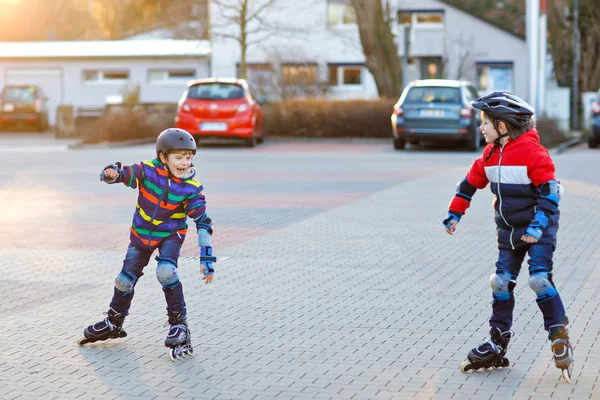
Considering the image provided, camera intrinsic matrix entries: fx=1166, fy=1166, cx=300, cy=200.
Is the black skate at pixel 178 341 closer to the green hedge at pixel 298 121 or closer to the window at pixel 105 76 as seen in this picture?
the green hedge at pixel 298 121

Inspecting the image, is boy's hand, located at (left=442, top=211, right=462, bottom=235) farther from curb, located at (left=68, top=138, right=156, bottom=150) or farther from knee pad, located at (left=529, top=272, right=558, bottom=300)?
curb, located at (left=68, top=138, right=156, bottom=150)

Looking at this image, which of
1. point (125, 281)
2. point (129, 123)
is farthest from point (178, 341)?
point (129, 123)

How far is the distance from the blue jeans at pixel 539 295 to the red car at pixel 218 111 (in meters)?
20.5

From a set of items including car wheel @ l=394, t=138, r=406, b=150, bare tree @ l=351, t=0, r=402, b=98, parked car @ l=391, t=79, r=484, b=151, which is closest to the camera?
parked car @ l=391, t=79, r=484, b=151

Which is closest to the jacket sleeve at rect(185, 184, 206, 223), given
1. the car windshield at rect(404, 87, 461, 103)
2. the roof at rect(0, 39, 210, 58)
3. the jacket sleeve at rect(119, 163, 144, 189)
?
the jacket sleeve at rect(119, 163, 144, 189)

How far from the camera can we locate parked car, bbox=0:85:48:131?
41500 mm

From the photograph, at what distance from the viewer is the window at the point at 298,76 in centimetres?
4319

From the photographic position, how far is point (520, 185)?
18.8ft

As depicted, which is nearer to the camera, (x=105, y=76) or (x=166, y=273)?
(x=166, y=273)

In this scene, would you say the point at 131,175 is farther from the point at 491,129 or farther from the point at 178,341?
the point at 491,129

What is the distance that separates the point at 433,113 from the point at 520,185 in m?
19.2

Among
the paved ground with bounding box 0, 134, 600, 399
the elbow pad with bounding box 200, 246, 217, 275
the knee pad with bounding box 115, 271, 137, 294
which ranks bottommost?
the paved ground with bounding box 0, 134, 600, 399

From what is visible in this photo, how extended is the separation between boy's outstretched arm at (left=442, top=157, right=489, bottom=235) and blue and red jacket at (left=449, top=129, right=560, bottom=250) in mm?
91

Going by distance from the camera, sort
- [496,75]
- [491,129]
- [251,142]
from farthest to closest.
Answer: [496,75] < [251,142] < [491,129]
